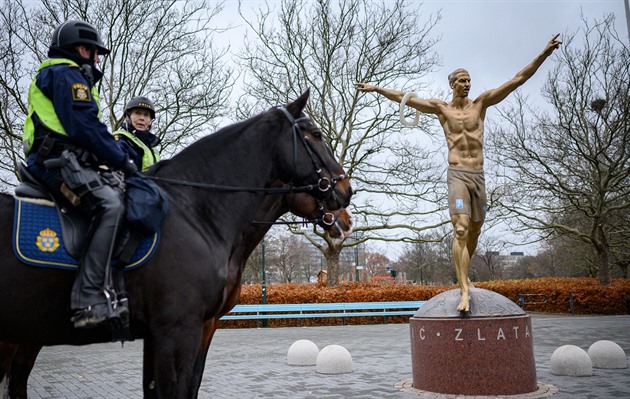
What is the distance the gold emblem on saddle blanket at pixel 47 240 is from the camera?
3309 mm

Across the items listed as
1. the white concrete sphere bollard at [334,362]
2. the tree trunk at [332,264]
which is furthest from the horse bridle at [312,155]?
the tree trunk at [332,264]

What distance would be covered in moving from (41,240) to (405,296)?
22.9 meters

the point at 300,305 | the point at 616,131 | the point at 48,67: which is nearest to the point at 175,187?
the point at 48,67

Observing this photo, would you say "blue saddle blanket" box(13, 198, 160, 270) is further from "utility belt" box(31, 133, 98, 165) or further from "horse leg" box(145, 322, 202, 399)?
"horse leg" box(145, 322, 202, 399)

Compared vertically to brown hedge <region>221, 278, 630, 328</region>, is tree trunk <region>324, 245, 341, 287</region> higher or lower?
higher

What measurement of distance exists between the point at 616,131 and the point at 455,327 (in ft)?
74.4

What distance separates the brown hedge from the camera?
77.8 ft

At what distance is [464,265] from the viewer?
28.0ft

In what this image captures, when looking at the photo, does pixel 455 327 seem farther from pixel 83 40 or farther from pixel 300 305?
pixel 300 305

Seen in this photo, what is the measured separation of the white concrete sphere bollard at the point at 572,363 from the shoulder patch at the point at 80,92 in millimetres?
8883

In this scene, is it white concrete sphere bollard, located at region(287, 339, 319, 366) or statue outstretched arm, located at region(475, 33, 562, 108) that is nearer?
statue outstretched arm, located at region(475, 33, 562, 108)

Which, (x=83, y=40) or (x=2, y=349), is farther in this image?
(x=2, y=349)

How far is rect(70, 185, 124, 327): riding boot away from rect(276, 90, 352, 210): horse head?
1413 millimetres

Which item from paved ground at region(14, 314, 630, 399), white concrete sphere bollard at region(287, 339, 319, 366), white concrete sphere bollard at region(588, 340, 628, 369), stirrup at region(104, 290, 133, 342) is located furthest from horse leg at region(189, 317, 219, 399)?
white concrete sphere bollard at region(588, 340, 628, 369)
